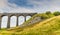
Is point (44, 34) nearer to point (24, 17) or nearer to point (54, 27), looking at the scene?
point (54, 27)

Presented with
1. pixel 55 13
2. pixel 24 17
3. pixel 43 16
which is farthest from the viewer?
pixel 24 17

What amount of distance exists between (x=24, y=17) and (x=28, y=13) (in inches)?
106

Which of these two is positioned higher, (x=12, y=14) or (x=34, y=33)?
(x=12, y=14)

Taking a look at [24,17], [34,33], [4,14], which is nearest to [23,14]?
[24,17]

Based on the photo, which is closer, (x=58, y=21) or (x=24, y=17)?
(x=58, y=21)

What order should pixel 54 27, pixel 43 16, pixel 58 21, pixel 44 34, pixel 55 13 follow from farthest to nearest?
pixel 55 13, pixel 43 16, pixel 58 21, pixel 54 27, pixel 44 34

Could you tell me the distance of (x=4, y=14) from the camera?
72188 mm

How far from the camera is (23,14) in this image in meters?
70.9

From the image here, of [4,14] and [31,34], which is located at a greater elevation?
[4,14]

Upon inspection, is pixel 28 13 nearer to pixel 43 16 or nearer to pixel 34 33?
pixel 43 16

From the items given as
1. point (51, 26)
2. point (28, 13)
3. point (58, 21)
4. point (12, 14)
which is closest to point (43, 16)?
point (58, 21)

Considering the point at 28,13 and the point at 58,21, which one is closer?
the point at 58,21

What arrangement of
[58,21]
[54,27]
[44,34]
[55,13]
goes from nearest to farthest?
[44,34] → [54,27] → [58,21] → [55,13]

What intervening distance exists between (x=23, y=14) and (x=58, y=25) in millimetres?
32575
